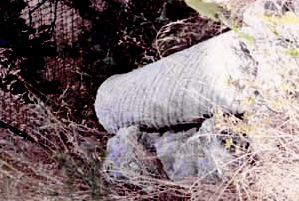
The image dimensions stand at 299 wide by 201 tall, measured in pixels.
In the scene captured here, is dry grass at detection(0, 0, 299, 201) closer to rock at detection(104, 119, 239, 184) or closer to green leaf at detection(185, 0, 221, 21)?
rock at detection(104, 119, 239, 184)

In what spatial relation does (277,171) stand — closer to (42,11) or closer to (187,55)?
(187,55)

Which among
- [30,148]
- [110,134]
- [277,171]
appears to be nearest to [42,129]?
[30,148]

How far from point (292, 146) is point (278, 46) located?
0.81 feet

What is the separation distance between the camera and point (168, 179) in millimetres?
1859

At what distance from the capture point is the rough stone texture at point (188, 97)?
5.29 feet

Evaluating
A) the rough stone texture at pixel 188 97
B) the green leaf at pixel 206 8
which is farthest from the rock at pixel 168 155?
the green leaf at pixel 206 8

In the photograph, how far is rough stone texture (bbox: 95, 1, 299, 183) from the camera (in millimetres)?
1611

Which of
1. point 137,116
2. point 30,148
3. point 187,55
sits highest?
point 187,55

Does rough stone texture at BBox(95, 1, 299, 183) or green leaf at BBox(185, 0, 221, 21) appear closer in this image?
rough stone texture at BBox(95, 1, 299, 183)

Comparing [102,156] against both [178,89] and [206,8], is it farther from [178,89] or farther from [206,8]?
[206,8]

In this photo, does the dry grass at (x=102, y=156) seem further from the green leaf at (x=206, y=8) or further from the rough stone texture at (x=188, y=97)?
the green leaf at (x=206, y=8)

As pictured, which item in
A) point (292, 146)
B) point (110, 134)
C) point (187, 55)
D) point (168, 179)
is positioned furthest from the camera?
point (110, 134)

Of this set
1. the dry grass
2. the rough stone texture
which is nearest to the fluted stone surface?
the rough stone texture

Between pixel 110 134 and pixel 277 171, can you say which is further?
pixel 110 134
